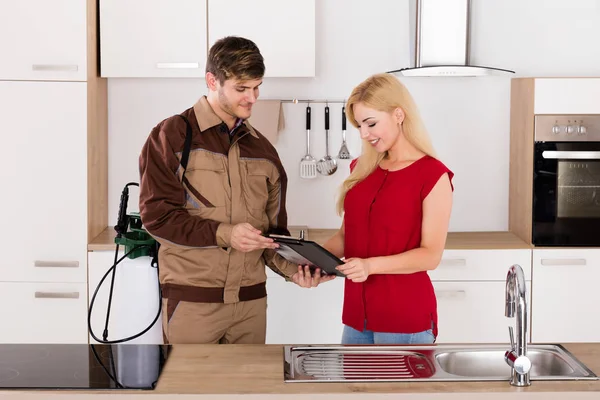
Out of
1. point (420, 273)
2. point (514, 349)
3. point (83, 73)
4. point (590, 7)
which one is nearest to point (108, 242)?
point (83, 73)

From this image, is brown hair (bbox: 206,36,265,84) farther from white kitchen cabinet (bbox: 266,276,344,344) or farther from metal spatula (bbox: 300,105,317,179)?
metal spatula (bbox: 300,105,317,179)

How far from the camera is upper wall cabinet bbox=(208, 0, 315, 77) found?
12.5 feet

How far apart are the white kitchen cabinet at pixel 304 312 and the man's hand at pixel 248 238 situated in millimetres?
1325

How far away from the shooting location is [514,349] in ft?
6.51

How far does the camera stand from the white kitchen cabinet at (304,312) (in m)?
3.80

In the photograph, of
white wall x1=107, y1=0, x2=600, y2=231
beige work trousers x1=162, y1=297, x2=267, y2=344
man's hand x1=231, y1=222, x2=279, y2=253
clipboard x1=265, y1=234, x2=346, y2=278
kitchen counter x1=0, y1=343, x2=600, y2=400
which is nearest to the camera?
kitchen counter x1=0, y1=343, x2=600, y2=400

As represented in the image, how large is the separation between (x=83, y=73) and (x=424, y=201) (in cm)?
192

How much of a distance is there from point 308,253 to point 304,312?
4.94 feet

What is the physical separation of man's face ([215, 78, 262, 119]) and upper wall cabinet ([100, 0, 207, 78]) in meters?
1.32

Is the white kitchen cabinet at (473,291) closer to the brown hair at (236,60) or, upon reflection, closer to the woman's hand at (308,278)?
the woman's hand at (308,278)

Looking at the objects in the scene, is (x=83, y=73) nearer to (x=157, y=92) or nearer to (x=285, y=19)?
(x=157, y=92)

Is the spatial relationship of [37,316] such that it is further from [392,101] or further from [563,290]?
[563,290]

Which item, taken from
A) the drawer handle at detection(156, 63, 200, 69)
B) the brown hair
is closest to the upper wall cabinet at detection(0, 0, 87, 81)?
the drawer handle at detection(156, 63, 200, 69)

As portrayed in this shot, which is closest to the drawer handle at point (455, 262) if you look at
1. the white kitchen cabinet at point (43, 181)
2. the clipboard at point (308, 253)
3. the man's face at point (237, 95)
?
the clipboard at point (308, 253)
